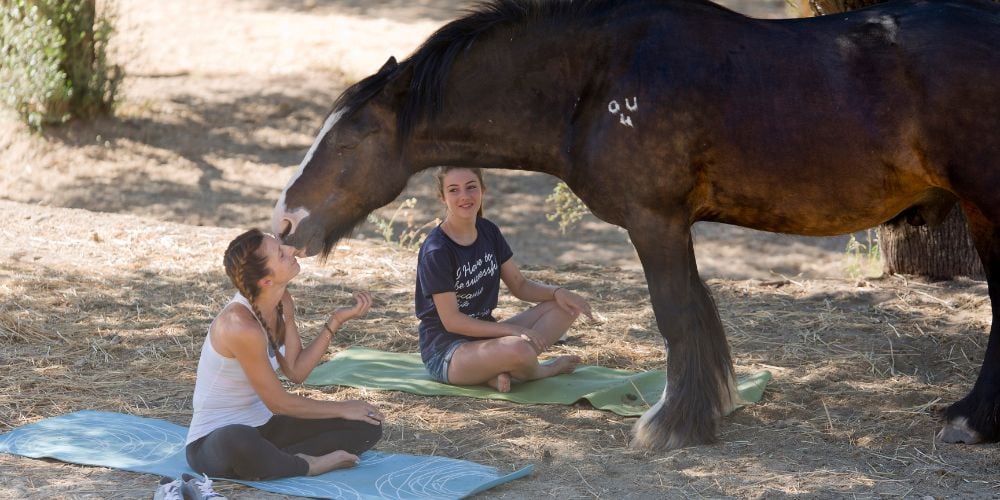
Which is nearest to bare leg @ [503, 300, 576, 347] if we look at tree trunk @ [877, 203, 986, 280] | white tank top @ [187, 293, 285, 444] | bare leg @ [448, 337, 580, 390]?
bare leg @ [448, 337, 580, 390]

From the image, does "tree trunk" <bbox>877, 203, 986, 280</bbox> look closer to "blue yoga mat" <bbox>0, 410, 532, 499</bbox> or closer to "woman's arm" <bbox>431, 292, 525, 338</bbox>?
"woman's arm" <bbox>431, 292, 525, 338</bbox>

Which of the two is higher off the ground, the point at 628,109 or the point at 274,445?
the point at 628,109

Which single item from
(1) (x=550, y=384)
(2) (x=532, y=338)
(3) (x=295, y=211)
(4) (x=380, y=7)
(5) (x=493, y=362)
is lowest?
(1) (x=550, y=384)

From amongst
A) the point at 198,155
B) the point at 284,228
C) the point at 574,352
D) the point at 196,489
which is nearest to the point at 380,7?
the point at 198,155

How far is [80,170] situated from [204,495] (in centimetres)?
805

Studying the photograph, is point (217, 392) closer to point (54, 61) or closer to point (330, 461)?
point (330, 461)

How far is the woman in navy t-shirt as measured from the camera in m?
4.71

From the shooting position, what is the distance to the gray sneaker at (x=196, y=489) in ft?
11.3

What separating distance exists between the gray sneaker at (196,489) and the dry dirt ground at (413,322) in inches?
14.7

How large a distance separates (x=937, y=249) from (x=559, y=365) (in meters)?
2.69

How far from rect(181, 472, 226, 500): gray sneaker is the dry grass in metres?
0.21

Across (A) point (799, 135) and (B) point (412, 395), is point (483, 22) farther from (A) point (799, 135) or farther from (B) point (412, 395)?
(B) point (412, 395)

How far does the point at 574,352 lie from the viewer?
5578mm

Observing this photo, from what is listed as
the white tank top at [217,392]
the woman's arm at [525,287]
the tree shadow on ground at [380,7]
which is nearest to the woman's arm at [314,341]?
the white tank top at [217,392]
